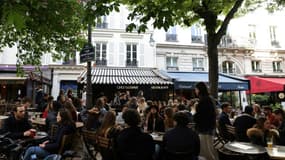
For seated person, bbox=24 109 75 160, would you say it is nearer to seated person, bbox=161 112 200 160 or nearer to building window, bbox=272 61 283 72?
seated person, bbox=161 112 200 160

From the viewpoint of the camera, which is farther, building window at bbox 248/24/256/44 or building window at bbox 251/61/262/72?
building window at bbox 248/24/256/44

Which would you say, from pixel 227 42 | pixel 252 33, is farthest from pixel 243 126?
pixel 252 33

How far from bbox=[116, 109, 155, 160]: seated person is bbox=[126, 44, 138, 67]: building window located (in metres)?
14.9

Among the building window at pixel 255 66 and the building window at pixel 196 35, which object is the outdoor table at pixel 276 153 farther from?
the building window at pixel 255 66

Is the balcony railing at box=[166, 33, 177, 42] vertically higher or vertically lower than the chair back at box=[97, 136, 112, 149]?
higher

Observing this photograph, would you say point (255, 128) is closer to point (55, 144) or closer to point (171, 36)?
point (55, 144)

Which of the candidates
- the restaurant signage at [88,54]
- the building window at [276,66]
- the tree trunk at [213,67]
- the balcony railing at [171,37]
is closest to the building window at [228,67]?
the building window at [276,66]

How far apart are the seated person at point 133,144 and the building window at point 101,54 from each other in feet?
48.0

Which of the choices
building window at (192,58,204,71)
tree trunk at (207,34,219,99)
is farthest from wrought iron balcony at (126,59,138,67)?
tree trunk at (207,34,219,99)

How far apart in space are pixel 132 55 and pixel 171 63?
3528 mm

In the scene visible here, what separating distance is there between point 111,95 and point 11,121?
34.0ft

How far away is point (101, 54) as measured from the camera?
18.2m

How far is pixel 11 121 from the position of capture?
17.6 feet

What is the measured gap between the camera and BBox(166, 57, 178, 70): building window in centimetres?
1967
